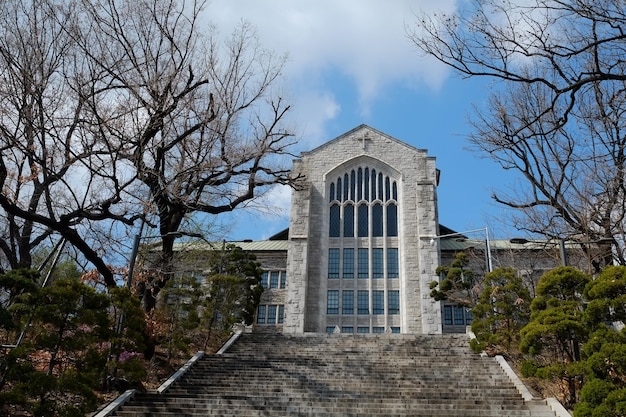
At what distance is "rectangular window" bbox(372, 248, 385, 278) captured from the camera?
30.5 metres

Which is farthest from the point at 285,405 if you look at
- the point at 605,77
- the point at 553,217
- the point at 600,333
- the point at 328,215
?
the point at 328,215

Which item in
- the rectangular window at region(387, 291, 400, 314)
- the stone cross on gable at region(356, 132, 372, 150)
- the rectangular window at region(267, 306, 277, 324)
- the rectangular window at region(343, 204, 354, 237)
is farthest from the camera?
the stone cross on gable at region(356, 132, 372, 150)

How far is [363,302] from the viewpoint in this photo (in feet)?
98.4

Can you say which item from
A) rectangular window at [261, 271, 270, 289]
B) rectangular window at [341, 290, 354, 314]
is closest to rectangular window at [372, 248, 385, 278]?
rectangular window at [341, 290, 354, 314]

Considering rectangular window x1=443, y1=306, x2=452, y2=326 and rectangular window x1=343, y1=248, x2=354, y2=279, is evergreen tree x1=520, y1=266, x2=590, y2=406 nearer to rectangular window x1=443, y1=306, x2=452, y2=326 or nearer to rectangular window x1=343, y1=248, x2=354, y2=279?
rectangular window x1=443, y1=306, x2=452, y2=326

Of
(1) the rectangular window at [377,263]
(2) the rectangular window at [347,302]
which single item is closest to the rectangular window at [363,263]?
(1) the rectangular window at [377,263]

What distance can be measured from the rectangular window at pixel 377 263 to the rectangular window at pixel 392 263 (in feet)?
1.19

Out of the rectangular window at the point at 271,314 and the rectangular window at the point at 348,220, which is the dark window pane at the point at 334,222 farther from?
the rectangular window at the point at 271,314

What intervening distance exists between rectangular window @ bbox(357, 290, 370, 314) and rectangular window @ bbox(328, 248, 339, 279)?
1637mm

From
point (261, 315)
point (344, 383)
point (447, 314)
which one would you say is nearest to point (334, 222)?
point (261, 315)

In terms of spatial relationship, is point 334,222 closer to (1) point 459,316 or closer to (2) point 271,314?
(2) point 271,314

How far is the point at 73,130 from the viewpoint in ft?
43.5

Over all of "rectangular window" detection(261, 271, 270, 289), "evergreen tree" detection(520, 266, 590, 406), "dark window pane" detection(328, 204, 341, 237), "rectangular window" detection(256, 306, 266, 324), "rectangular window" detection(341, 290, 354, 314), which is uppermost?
"dark window pane" detection(328, 204, 341, 237)

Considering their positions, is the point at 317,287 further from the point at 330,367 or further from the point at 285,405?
the point at 285,405
